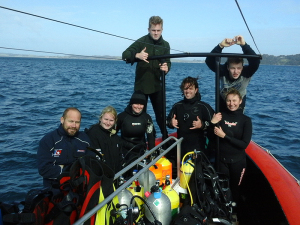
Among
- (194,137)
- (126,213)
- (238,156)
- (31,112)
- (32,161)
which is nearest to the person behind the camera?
(126,213)

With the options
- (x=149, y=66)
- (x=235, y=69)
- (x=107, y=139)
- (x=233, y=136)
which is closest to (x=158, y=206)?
(x=107, y=139)

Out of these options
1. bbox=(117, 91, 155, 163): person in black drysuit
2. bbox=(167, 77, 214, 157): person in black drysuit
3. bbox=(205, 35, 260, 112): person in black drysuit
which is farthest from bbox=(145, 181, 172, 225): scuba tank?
bbox=(205, 35, 260, 112): person in black drysuit

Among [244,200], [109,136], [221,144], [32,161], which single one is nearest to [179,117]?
[221,144]

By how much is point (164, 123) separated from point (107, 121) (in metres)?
0.80

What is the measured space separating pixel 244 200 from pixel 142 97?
1945 millimetres

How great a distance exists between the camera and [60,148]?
10.5 ft

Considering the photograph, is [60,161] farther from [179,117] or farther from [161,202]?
[179,117]

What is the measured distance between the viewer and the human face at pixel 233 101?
145 inches

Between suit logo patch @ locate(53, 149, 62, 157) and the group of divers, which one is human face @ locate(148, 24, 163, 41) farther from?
suit logo patch @ locate(53, 149, 62, 157)

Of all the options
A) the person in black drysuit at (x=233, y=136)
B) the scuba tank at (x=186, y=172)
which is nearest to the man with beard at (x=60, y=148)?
the scuba tank at (x=186, y=172)

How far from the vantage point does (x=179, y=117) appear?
4.14 m

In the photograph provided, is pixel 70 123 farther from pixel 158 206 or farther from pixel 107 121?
pixel 158 206

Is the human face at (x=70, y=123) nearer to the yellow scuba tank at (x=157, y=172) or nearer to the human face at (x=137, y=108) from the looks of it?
the yellow scuba tank at (x=157, y=172)

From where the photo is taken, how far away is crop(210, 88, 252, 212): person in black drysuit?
368 cm
